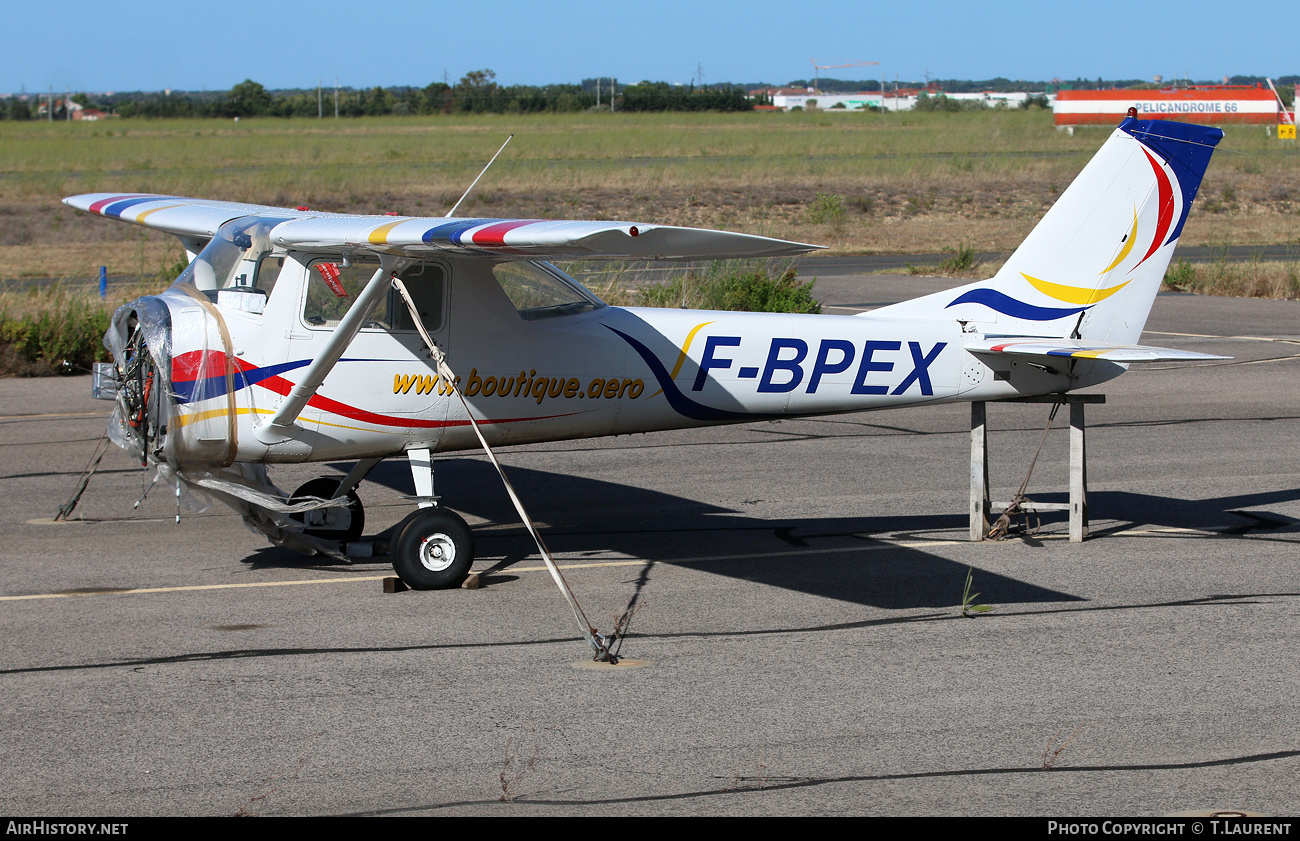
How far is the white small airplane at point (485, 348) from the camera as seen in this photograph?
7902 millimetres

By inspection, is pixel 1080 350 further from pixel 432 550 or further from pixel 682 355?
pixel 432 550

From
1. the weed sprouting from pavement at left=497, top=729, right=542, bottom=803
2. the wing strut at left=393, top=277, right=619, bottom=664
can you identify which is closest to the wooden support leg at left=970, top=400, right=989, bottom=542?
the wing strut at left=393, top=277, right=619, bottom=664

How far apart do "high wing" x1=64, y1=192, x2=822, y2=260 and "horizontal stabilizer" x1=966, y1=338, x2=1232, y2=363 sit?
2987mm

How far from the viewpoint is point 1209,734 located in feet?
18.5

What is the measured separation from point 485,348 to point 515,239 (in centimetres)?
193

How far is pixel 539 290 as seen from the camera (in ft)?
28.3

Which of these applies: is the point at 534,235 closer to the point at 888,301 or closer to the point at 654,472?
the point at 654,472

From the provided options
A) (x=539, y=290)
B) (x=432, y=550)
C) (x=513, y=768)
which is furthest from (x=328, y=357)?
(x=513, y=768)

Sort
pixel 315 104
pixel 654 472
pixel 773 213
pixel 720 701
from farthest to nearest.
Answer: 1. pixel 315 104
2. pixel 773 213
3. pixel 654 472
4. pixel 720 701

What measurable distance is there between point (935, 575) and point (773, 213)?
37098 millimetres

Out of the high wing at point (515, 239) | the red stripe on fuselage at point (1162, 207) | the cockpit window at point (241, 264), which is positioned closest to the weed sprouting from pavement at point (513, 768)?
the high wing at point (515, 239)

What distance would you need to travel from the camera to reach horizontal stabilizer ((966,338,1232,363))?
8.18m

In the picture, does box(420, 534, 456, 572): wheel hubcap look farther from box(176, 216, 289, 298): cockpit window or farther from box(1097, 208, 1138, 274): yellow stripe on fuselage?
box(1097, 208, 1138, 274): yellow stripe on fuselage
